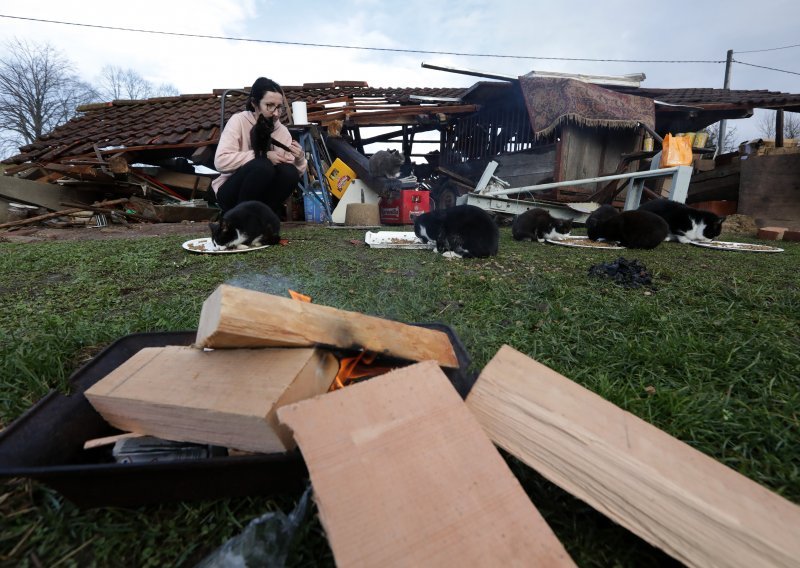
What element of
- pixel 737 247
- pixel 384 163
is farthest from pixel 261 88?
pixel 737 247

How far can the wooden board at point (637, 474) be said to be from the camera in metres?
0.63

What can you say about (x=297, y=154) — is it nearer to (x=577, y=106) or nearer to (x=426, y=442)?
(x=426, y=442)

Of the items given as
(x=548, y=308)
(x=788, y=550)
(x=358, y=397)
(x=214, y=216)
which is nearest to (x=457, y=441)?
(x=358, y=397)

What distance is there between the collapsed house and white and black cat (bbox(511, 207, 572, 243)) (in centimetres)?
220

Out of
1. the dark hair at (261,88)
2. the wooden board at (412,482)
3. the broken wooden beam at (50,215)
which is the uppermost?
the dark hair at (261,88)

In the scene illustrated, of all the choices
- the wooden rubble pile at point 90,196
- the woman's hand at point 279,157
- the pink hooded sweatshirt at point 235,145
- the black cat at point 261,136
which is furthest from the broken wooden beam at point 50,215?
the woman's hand at point 279,157

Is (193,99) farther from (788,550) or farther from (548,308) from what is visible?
(788,550)

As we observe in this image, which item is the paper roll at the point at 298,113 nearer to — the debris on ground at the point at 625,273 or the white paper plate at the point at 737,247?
the debris on ground at the point at 625,273

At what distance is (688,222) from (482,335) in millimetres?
4847

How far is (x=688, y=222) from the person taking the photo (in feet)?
16.0

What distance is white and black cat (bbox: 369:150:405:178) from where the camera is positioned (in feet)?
23.1

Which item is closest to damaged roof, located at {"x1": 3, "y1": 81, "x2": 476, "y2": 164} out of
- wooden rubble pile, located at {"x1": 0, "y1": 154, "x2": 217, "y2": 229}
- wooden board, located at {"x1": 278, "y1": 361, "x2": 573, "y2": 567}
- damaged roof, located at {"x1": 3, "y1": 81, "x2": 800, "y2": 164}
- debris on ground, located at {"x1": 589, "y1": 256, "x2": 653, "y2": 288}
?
damaged roof, located at {"x1": 3, "y1": 81, "x2": 800, "y2": 164}

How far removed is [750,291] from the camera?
90.9 inches

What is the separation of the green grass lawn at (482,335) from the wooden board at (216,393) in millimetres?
167
